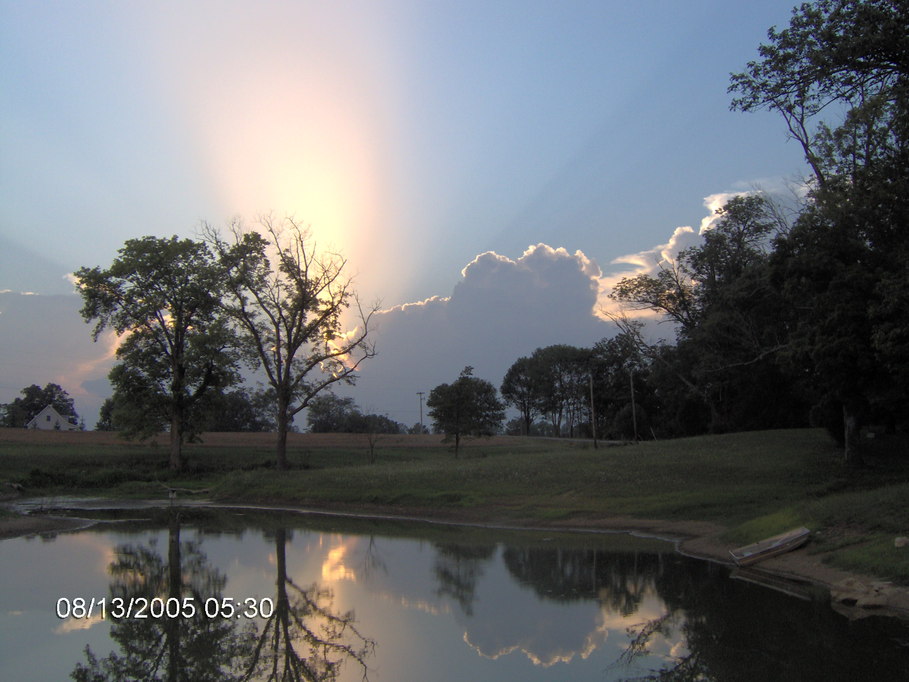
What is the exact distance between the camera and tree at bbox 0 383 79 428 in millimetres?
122550

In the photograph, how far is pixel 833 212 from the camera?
22.6 meters

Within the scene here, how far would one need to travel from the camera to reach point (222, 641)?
10305mm

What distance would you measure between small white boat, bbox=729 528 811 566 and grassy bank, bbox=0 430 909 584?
0.46 m

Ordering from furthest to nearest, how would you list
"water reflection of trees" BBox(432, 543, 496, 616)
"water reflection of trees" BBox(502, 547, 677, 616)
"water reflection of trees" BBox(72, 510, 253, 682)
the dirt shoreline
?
"water reflection of trees" BBox(432, 543, 496, 616) < "water reflection of trees" BBox(502, 547, 677, 616) < the dirt shoreline < "water reflection of trees" BBox(72, 510, 253, 682)

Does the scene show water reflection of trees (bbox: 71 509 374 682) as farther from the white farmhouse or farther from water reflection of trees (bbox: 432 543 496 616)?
the white farmhouse

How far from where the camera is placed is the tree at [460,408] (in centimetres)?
5591

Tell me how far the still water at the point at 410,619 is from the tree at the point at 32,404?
4733 inches

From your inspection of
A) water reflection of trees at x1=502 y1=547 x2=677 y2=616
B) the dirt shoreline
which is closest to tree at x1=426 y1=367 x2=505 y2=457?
the dirt shoreline

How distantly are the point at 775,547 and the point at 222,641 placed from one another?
1212cm

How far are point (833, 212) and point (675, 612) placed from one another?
51.9 feet

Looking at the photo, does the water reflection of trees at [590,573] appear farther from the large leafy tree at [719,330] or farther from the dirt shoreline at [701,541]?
the large leafy tree at [719,330]

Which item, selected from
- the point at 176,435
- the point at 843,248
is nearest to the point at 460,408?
A: the point at 176,435

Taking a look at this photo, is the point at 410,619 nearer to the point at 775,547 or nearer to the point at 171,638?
the point at 171,638

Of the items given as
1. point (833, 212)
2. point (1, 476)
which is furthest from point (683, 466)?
point (1, 476)
